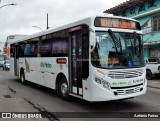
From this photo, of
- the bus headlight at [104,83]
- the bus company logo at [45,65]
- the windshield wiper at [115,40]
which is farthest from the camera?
the bus company logo at [45,65]

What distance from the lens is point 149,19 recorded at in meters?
25.2

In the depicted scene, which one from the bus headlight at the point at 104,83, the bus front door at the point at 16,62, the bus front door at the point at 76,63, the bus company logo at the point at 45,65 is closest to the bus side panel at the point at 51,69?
the bus company logo at the point at 45,65

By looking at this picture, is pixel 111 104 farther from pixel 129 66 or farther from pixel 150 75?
pixel 150 75

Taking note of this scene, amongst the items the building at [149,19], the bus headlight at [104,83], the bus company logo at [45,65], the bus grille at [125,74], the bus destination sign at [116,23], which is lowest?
the bus headlight at [104,83]

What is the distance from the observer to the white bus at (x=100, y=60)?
8117mm

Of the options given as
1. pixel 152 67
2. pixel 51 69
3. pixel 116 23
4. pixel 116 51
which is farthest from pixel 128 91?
pixel 152 67

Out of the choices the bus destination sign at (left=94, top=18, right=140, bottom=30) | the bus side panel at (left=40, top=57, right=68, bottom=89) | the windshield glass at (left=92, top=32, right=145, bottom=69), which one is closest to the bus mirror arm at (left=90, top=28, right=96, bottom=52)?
the windshield glass at (left=92, top=32, right=145, bottom=69)

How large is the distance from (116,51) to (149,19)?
58.9 feet

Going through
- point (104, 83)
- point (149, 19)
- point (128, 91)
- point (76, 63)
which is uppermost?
point (149, 19)

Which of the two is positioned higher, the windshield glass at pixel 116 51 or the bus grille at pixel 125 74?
the windshield glass at pixel 116 51

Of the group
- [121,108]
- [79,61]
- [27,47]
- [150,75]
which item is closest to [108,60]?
[79,61]

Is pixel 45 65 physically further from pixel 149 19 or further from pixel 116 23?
pixel 149 19

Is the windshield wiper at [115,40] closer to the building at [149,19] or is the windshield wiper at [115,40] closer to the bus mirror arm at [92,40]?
the bus mirror arm at [92,40]

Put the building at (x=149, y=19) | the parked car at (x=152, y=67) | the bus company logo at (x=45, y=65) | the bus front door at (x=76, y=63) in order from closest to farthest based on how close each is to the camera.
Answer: the bus front door at (x=76, y=63) → the bus company logo at (x=45, y=65) → the parked car at (x=152, y=67) → the building at (x=149, y=19)
